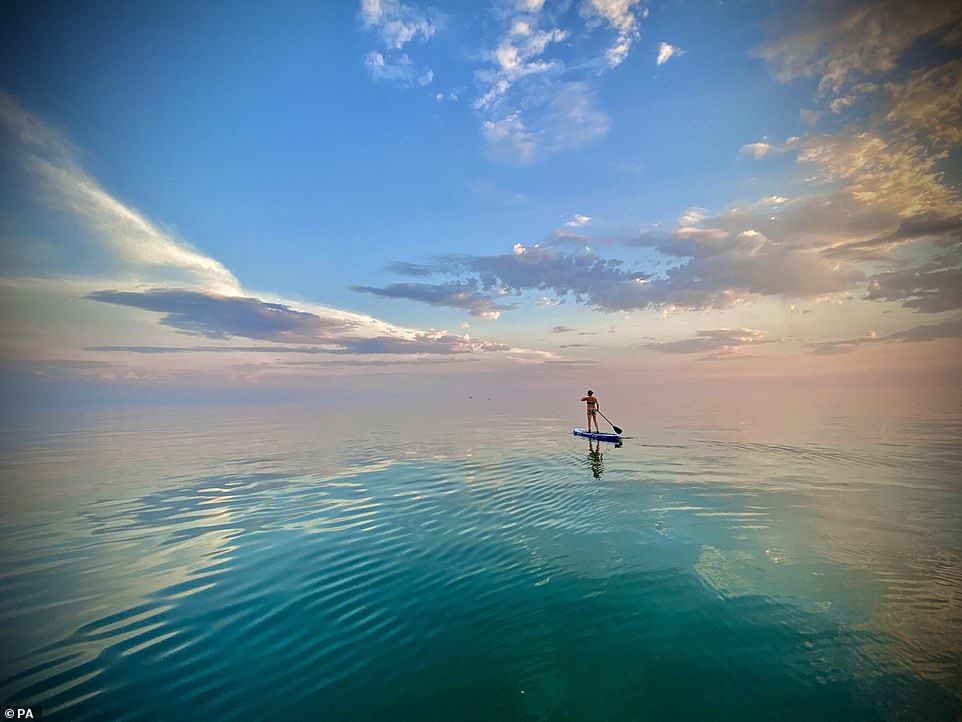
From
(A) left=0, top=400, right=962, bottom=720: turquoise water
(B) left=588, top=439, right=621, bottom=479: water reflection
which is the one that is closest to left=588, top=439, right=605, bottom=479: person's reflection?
(B) left=588, top=439, right=621, bottom=479: water reflection

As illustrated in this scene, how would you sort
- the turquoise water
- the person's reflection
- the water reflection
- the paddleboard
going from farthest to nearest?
1. the paddleboard
2. the water reflection
3. the person's reflection
4. the turquoise water

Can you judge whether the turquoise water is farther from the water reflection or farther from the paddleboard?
the paddleboard

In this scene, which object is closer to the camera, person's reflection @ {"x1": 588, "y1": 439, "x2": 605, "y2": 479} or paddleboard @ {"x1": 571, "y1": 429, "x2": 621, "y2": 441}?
person's reflection @ {"x1": 588, "y1": 439, "x2": 605, "y2": 479}

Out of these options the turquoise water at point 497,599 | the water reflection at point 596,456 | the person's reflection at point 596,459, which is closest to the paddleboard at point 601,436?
the water reflection at point 596,456

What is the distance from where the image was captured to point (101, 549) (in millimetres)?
13062

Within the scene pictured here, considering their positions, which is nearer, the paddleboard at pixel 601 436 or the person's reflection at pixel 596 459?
the person's reflection at pixel 596 459

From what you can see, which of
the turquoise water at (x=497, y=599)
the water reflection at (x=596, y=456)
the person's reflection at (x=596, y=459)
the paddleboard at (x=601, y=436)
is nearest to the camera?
the turquoise water at (x=497, y=599)

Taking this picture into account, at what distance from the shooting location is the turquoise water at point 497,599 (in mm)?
6273

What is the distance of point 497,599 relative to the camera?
9.03m

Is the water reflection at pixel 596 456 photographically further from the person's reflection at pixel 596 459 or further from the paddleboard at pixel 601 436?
the paddleboard at pixel 601 436

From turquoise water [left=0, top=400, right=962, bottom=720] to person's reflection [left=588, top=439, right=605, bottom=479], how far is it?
2322mm

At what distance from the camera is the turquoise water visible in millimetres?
6273

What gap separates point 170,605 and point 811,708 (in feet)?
40.9

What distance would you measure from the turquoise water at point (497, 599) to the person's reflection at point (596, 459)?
2322mm
